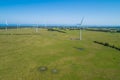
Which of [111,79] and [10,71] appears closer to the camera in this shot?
[111,79]

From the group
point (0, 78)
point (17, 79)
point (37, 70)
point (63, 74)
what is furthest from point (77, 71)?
point (0, 78)

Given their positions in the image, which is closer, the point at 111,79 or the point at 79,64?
the point at 111,79

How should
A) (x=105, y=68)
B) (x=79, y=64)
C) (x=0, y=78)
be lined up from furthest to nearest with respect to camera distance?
1. (x=79, y=64)
2. (x=105, y=68)
3. (x=0, y=78)

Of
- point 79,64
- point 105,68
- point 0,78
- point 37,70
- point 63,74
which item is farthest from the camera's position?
point 79,64

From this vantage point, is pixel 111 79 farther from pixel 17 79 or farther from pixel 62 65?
pixel 17 79

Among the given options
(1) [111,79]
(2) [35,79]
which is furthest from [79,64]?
(2) [35,79]

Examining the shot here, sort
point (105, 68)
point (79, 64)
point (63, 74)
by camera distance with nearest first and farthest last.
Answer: point (63, 74), point (105, 68), point (79, 64)

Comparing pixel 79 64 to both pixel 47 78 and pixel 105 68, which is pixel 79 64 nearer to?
pixel 105 68

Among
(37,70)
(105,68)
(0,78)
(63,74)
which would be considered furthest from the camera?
(105,68)
